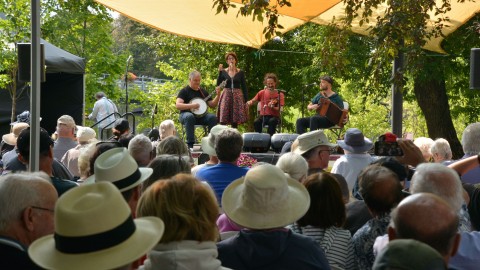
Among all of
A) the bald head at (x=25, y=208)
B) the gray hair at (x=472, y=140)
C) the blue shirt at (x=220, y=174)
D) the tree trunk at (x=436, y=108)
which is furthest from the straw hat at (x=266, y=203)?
the tree trunk at (x=436, y=108)

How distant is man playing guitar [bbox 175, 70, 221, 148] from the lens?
49.3 ft

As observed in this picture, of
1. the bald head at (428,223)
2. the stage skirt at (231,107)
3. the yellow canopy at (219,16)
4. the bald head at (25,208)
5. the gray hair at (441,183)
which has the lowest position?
the stage skirt at (231,107)

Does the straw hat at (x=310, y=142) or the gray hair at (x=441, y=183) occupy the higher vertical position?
the gray hair at (x=441, y=183)

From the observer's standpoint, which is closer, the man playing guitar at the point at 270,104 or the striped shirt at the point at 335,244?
the striped shirt at the point at 335,244

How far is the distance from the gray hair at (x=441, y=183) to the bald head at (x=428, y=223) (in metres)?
1.34

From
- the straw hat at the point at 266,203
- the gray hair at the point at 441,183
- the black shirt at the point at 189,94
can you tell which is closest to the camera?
the straw hat at the point at 266,203

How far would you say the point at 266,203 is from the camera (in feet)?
13.3

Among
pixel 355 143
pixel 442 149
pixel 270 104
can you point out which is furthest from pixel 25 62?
pixel 270 104

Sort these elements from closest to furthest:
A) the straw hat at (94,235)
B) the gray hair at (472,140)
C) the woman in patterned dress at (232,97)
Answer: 1. the straw hat at (94,235)
2. the gray hair at (472,140)
3. the woman in patterned dress at (232,97)

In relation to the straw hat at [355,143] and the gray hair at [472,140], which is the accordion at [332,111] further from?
the gray hair at [472,140]

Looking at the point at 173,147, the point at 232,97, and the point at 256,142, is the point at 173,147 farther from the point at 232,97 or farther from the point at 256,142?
the point at 232,97

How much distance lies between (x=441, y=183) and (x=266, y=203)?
3.04 feet

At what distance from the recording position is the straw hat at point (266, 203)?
402cm

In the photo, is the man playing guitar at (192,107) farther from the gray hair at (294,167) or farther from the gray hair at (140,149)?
the gray hair at (294,167)
